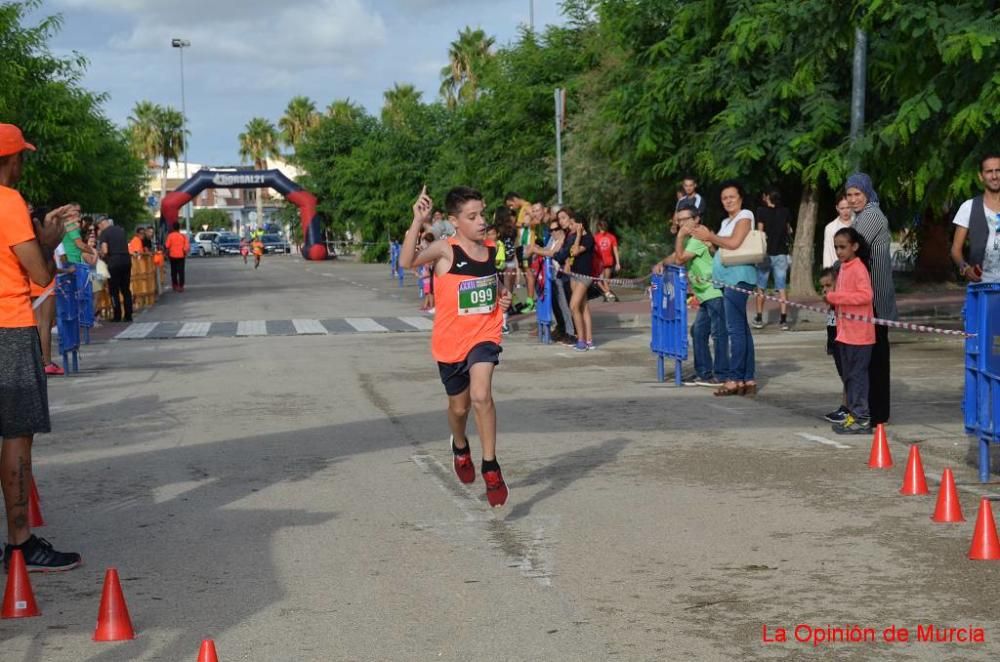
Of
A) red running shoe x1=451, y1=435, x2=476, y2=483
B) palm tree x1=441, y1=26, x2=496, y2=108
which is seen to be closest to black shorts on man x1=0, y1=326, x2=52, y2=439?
red running shoe x1=451, y1=435, x2=476, y2=483

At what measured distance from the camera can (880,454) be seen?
9.22 meters

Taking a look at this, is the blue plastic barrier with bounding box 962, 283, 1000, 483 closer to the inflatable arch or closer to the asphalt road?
the asphalt road

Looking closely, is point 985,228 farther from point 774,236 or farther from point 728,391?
point 774,236

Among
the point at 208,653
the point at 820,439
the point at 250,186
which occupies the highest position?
the point at 250,186

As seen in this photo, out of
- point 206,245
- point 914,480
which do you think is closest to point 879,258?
point 914,480

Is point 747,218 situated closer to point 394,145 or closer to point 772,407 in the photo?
point 772,407

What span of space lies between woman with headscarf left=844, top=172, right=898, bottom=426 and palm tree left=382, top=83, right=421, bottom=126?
58495 mm

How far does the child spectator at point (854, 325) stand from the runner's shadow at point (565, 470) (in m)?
1.71

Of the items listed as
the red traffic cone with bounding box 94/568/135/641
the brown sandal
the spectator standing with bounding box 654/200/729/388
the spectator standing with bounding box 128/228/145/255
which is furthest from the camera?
the spectator standing with bounding box 128/228/145/255

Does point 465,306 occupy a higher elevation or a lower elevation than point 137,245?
lower

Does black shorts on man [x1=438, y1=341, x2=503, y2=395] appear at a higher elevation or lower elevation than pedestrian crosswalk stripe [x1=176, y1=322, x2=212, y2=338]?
higher

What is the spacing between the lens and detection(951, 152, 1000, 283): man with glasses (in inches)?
400

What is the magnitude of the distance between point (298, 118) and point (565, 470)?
107 metres

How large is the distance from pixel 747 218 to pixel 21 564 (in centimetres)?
814
